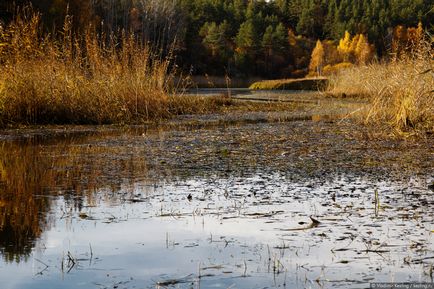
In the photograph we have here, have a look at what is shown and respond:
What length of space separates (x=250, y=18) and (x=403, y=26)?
20.0 m

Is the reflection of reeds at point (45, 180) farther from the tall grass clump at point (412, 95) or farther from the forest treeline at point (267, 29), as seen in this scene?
the forest treeline at point (267, 29)

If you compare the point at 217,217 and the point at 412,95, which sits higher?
the point at 412,95

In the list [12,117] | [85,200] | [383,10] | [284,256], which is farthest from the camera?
[383,10]

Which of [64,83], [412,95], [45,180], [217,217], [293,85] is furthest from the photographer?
[293,85]

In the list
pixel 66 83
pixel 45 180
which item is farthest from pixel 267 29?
pixel 45 180

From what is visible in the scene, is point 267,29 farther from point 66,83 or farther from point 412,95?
point 412,95

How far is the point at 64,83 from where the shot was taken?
11.1 m

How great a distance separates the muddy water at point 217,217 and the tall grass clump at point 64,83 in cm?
344

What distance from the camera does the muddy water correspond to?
2959 mm

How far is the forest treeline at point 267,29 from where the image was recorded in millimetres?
57688

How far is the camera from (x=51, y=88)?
35.8ft

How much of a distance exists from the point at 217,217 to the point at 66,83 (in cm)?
768

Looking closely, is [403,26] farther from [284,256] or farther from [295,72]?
[284,256]

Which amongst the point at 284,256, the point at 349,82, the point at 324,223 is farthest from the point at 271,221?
the point at 349,82
